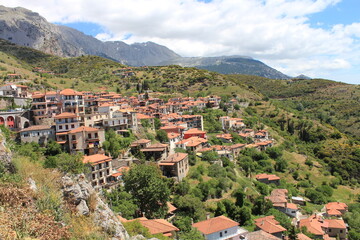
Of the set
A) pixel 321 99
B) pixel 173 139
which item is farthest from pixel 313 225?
pixel 321 99

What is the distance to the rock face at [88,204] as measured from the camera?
937cm

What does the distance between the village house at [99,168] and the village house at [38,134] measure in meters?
6.74

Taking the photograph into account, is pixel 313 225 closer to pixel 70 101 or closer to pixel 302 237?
pixel 302 237

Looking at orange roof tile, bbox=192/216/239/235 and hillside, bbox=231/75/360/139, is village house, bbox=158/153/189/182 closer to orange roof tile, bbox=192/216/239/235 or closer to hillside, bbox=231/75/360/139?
orange roof tile, bbox=192/216/239/235

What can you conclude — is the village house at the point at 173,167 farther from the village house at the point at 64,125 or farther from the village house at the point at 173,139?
the village house at the point at 64,125

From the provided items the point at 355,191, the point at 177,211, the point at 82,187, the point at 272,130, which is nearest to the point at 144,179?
the point at 177,211

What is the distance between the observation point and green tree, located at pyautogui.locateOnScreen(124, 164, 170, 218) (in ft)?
85.8

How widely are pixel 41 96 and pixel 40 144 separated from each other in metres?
10.5

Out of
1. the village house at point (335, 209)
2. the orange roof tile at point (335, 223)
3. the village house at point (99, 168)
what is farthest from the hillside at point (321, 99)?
the village house at point (99, 168)

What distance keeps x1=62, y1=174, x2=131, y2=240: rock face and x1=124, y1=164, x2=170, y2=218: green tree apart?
16.2 m

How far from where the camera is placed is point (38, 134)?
32.3 meters

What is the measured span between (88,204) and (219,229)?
63.8 ft

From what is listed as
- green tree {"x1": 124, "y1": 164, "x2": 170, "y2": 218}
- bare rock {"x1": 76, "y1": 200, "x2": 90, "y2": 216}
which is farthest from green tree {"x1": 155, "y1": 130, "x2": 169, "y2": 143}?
bare rock {"x1": 76, "y1": 200, "x2": 90, "y2": 216}

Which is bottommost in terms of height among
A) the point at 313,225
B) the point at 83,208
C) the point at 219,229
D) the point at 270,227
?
the point at 313,225
